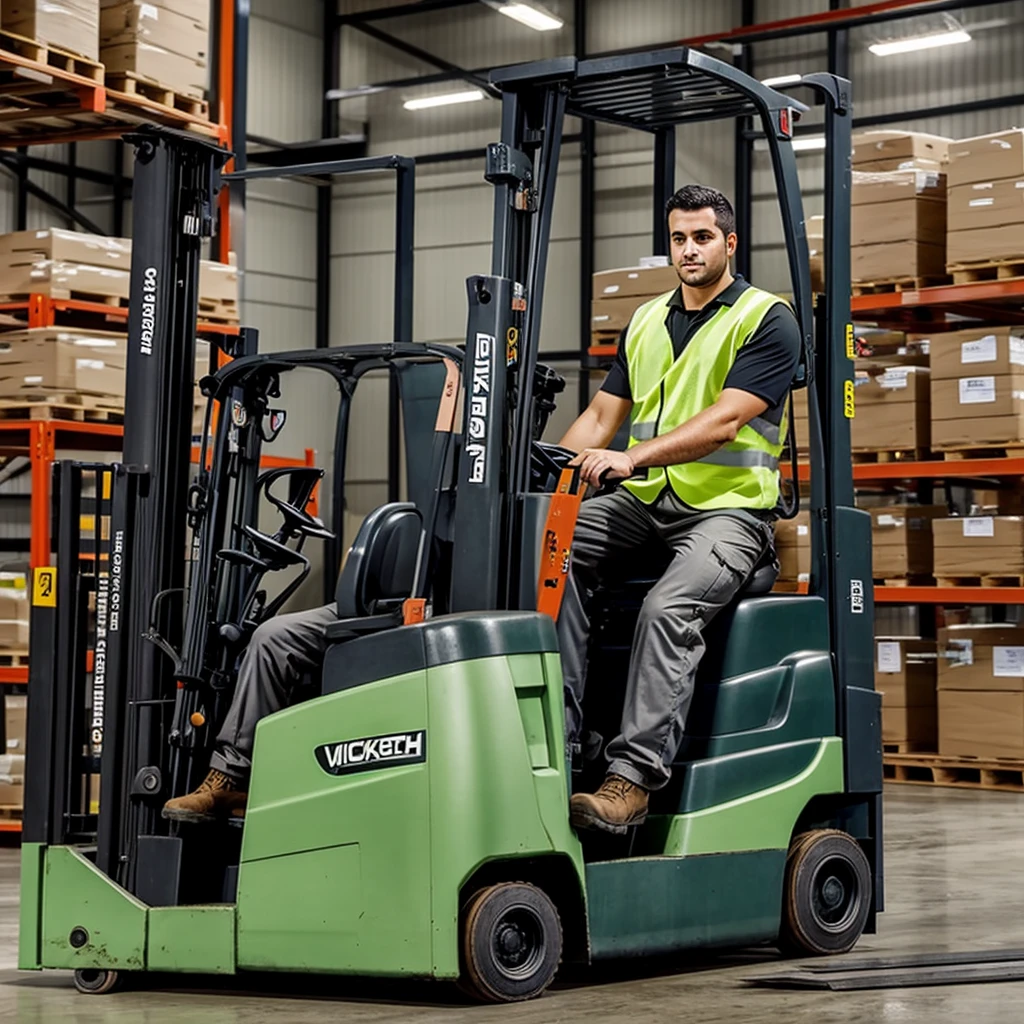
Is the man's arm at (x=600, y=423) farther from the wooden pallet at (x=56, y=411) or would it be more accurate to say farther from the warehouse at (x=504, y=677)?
the wooden pallet at (x=56, y=411)

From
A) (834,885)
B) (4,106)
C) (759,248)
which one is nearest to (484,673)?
(834,885)

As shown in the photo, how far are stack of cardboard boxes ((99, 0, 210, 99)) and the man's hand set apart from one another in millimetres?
5541

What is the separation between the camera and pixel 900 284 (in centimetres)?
1191

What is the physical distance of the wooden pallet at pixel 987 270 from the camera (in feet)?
37.1

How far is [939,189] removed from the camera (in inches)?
463

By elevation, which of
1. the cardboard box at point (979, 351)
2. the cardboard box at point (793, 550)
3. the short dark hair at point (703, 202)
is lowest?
the cardboard box at point (793, 550)

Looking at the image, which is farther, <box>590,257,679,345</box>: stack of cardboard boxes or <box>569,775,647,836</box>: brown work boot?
<box>590,257,679,345</box>: stack of cardboard boxes

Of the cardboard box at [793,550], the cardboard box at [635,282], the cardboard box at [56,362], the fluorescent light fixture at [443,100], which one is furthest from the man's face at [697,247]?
the fluorescent light fixture at [443,100]

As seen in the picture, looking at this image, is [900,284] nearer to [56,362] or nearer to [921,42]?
[56,362]

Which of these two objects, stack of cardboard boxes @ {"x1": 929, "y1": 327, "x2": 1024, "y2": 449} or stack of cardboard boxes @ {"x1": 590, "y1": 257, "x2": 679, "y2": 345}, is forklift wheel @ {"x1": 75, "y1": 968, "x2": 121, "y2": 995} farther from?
stack of cardboard boxes @ {"x1": 590, "y1": 257, "x2": 679, "y2": 345}

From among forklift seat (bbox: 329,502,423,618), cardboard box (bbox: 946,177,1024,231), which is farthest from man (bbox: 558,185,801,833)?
cardboard box (bbox: 946,177,1024,231)

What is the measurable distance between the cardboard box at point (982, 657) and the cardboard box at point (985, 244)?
2237 mm

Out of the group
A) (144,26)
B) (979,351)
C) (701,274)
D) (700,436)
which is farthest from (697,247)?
(979,351)

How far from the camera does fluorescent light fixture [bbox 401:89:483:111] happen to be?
77.8 feet
